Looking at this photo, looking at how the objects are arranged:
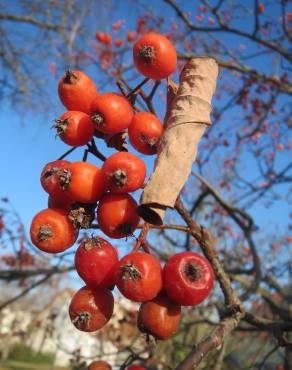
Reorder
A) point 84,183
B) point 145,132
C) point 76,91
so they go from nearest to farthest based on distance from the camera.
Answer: point 84,183 → point 145,132 → point 76,91

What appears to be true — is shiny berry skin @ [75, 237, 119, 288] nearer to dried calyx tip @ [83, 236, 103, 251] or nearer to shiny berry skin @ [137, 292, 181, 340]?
dried calyx tip @ [83, 236, 103, 251]

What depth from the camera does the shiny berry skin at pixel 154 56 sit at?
1.46m

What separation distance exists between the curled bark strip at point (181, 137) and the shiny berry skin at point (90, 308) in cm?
42

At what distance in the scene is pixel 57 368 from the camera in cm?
403

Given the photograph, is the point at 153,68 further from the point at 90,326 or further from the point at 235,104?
the point at 235,104

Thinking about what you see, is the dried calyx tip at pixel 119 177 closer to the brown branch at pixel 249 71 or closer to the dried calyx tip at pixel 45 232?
the dried calyx tip at pixel 45 232

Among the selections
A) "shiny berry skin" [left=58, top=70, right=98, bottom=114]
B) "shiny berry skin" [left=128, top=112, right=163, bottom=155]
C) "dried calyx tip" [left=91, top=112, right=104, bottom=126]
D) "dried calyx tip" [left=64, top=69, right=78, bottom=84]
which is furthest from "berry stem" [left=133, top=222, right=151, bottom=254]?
"dried calyx tip" [left=64, top=69, right=78, bottom=84]

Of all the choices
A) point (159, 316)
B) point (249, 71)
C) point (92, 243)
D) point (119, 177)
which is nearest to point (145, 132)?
point (119, 177)

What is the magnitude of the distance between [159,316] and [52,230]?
0.50m

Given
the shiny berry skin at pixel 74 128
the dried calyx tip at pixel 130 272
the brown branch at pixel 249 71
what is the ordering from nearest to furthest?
1. the dried calyx tip at pixel 130 272
2. the shiny berry skin at pixel 74 128
3. the brown branch at pixel 249 71

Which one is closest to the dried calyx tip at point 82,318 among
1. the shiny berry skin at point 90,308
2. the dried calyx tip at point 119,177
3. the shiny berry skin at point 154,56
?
the shiny berry skin at point 90,308

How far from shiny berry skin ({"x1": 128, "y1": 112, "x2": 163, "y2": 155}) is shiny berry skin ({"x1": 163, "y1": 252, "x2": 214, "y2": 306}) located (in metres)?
0.43

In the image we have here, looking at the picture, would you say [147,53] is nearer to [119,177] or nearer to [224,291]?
[119,177]

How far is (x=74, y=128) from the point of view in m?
1.39
